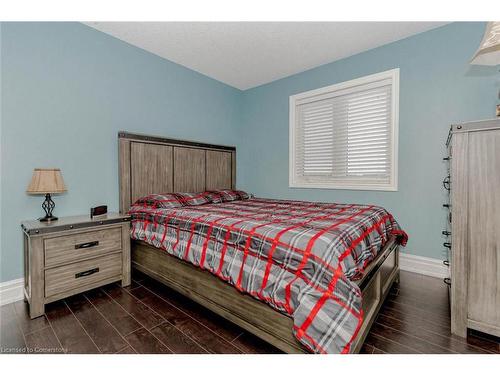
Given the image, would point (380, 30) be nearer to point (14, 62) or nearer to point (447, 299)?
point (447, 299)

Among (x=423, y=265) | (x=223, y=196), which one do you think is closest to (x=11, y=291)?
(x=223, y=196)

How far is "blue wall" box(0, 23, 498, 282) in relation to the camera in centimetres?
202

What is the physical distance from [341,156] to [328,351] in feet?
A: 8.35

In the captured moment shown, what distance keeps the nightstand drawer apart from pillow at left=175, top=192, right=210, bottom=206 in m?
0.82

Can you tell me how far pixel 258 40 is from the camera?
2.69 m

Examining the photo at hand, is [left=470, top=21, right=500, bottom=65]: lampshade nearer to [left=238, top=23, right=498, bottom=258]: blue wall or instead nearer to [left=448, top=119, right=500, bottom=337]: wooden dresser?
[left=448, top=119, right=500, bottom=337]: wooden dresser

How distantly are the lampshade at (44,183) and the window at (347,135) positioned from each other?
110 inches

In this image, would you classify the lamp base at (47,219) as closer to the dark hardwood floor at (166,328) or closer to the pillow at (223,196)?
the dark hardwood floor at (166,328)

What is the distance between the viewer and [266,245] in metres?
1.37

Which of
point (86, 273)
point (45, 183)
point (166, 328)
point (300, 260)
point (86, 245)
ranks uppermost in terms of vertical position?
point (45, 183)

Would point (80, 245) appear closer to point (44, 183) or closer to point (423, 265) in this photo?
point (44, 183)

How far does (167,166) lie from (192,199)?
0.62 m

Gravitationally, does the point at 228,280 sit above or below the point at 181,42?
below
